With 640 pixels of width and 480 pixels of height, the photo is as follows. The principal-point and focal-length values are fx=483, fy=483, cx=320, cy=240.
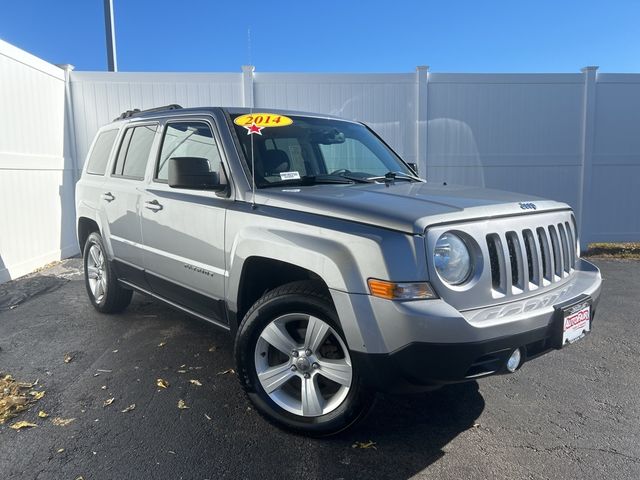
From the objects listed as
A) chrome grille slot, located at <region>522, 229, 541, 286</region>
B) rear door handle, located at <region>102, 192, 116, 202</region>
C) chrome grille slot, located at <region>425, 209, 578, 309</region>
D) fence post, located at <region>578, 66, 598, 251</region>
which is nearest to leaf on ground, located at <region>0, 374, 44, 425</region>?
rear door handle, located at <region>102, 192, 116, 202</region>

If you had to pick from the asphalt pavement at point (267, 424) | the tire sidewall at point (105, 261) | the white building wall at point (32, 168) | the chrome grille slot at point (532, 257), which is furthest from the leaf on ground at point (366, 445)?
the white building wall at point (32, 168)

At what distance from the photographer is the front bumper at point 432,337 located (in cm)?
218

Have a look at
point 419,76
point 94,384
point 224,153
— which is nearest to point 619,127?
point 419,76

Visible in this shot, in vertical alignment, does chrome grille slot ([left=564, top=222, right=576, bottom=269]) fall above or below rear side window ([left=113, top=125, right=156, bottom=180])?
below

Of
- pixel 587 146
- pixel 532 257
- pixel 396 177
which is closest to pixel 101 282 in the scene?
pixel 396 177

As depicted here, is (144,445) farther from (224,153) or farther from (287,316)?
(224,153)

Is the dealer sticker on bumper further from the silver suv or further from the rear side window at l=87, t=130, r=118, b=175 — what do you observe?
the rear side window at l=87, t=130, r=118, b=175

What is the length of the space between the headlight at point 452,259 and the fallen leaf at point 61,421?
2.41m

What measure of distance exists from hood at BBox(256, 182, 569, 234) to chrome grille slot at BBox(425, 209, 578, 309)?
0.17ft

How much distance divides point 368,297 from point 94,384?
2.33m

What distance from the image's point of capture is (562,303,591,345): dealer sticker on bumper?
254 centimetres

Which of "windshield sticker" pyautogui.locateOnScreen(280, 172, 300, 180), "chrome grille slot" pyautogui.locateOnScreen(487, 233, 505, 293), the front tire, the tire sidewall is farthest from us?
the tire sidewall

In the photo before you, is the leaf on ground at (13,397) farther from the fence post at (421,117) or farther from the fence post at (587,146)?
the fence post at (587,146)

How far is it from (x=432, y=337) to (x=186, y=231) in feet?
6.43
